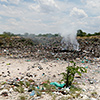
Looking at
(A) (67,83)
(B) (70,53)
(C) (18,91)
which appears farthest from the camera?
(B) (70,53)

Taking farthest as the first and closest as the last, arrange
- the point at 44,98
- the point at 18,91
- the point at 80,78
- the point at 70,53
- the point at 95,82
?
the point at 70,53
the point at 80,78
the point at 95,82
the point at 18,91
the point at 44,98

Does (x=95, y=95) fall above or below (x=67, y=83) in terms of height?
below

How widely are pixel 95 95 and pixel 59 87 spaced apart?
79cm

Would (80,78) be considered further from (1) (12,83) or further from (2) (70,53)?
(2) (70,53)

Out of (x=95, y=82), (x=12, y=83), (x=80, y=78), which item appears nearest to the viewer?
(x=12, y=83)

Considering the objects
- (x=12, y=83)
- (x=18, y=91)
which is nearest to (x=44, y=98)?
(x=18, y=91)

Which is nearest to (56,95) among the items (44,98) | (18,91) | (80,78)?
(44,98)

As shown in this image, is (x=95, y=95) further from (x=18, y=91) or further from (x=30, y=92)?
(x=18, y=91)

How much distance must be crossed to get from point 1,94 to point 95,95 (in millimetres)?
1937

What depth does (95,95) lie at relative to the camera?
2607 mm

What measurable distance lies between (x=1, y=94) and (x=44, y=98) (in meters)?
0.87

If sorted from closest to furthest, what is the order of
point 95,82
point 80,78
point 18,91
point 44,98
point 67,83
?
1. point 44,98
2. point 18,91
3. point 67,83
4. point 95,82
5. point 80,78

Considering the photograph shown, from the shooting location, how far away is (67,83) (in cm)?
284

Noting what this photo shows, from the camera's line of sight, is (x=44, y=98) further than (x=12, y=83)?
No
